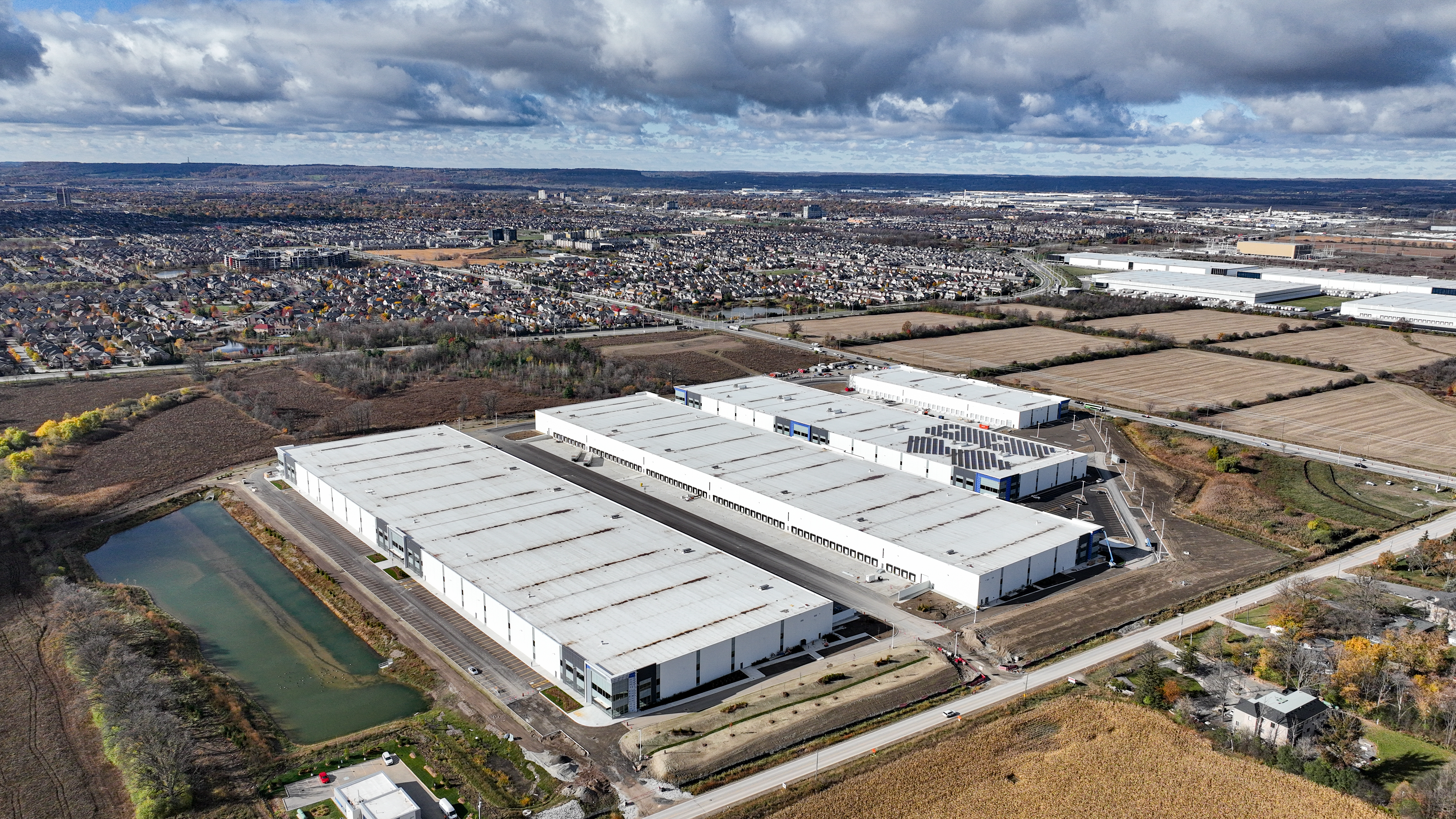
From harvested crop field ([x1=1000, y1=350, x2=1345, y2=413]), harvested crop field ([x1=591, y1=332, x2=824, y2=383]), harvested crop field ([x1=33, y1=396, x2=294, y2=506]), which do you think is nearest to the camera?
harvested crop field ([x1=33, y1=396, x2=294, y2=506])

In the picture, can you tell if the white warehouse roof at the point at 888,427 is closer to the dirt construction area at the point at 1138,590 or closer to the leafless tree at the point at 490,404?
the dirt construction area at the point at 1138,590

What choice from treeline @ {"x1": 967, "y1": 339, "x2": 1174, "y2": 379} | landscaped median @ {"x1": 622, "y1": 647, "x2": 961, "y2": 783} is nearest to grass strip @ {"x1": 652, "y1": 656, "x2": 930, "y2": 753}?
landscaped median @ {"x1": 622, "y1": 647, "x2": 961, "y2": 783}

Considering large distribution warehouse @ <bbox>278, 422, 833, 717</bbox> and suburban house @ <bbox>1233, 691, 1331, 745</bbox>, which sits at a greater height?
large distribution warehouse @ <bbox>278, 422, 833, 717</bbox>

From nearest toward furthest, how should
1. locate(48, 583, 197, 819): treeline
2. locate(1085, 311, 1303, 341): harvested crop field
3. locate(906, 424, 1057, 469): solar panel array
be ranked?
1. locate(48, 583, 197, 819): treeline
2. locate(906, 424, 1057, 469): solar panel array
3. locate(1085, 311, 1303, 341): harvested crop field

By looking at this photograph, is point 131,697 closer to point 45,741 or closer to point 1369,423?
point 45,741

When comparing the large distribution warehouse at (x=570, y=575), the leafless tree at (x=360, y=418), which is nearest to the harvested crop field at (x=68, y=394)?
the leafless tree at (x=360, y=418)

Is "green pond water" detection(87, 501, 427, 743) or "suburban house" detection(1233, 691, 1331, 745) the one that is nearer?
"suburban house" detection(1233, 691, 1331, 745)

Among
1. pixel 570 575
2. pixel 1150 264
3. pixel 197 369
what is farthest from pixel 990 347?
pixel 1150 264

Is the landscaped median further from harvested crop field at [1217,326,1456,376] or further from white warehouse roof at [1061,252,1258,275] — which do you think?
white warehouse roof at [1061,252,1258,275]
